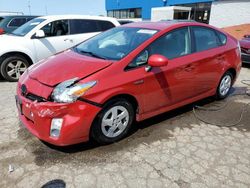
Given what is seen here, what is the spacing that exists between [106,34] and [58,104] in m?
2.03

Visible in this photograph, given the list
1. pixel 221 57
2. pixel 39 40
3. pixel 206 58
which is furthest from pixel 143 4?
pixel 206 58

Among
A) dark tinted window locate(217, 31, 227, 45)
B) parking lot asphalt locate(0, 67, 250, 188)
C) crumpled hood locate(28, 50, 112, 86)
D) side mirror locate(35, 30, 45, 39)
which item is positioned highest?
dark tinted window locate(217, 31, 227, 45)

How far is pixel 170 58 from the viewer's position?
383cm

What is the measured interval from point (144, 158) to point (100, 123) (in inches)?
27.8

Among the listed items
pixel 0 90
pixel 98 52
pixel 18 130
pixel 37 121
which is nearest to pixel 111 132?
pixel 37 121

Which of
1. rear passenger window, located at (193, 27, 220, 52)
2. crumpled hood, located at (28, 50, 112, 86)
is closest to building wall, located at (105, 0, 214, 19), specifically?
rear passenger window, located at (193, 27, 220, 52)

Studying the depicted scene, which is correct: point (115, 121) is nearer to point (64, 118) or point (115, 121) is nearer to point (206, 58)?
point (64, 118)

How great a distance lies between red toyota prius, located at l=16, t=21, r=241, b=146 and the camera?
2941mm

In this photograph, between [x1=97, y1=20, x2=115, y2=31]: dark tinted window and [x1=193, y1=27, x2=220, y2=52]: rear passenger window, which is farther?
[x1=97, y1=20, x2=115, y2=31]: dark tinted window

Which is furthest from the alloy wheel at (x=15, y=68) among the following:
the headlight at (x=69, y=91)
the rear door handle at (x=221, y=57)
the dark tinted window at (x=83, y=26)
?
the rear door handle at (x=221, y=57)

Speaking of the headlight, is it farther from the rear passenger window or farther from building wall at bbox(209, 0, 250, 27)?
building wall at bbox(209, 0, 250, 27)

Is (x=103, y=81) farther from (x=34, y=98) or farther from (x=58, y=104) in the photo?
Answer: (x=34, y=98)

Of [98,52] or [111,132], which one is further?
[98,52]

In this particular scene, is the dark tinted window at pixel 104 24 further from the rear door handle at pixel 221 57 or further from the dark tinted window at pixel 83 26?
the rear door handle at pixel 221 57
